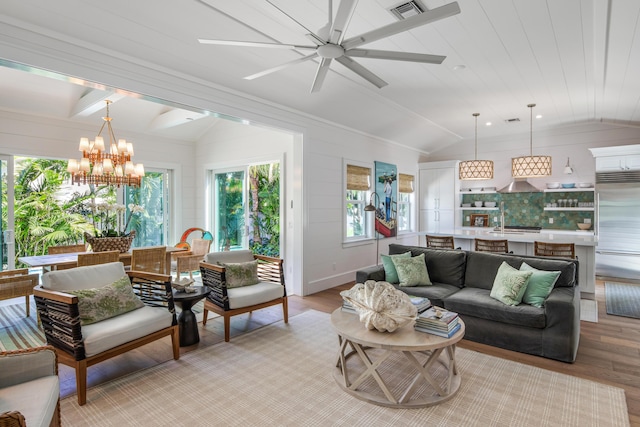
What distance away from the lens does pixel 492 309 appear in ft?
10.9

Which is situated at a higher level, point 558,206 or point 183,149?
point 183,149

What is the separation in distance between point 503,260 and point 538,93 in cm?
267

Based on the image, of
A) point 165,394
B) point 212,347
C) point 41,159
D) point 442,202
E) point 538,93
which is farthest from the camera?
point 442,202

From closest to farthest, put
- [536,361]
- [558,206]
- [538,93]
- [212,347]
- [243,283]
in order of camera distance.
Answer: [536,361] → [212,347] → [243,283] → [538,93] → [558,206]

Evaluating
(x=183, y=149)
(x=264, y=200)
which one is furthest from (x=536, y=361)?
(x=183, y=149)

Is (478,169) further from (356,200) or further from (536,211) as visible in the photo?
(536,211)

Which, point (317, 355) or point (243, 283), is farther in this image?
point (243, 283)

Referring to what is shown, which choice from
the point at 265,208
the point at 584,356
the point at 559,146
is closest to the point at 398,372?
the point at 584,356

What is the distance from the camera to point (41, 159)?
5.26 meters

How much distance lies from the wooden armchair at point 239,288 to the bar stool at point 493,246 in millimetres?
2917

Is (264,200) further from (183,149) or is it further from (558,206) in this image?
(558,206)

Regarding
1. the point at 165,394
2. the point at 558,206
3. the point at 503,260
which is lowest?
the point at 165,394

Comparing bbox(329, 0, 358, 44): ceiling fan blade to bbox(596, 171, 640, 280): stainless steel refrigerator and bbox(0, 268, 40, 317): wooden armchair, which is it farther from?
bbox(596, 171, 640, 280): stainless steel refrigerator

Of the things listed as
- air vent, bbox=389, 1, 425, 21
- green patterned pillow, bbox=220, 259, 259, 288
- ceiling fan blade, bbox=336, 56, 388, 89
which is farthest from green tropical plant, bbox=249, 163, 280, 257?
air vent, bbox=389, 1, 425, 21
